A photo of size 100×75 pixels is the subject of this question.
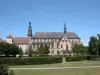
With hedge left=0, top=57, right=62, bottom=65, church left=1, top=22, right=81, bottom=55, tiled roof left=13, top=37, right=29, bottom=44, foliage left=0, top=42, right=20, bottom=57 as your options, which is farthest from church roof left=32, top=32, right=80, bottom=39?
hedge left=0, top=57, right=62, bottom=65

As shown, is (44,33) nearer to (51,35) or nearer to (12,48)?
(51,35)

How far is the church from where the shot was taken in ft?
458

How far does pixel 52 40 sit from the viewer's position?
14600 cm

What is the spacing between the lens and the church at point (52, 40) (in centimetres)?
13962

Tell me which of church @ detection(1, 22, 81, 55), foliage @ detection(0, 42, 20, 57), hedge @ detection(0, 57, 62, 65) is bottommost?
hedge @ detection(0, 57, 62, 65)

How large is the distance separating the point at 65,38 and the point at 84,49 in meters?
30.2

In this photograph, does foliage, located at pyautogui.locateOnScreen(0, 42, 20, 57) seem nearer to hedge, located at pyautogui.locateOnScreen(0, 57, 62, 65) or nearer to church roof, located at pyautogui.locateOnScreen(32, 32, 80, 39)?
hedge, located at pyautogui.locateOnScreen(0, 57, 62, 65)

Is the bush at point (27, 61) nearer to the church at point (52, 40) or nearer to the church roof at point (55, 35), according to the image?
the church at point (52, 40)

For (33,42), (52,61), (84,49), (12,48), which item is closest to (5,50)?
(12,48)

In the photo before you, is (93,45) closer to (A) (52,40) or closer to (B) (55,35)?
(A) (52,40)

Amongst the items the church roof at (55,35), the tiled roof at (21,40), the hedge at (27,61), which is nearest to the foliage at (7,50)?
the hedge at (27,61)

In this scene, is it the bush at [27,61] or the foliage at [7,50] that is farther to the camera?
the foliage at [7,50]

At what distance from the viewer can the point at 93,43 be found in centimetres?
8719

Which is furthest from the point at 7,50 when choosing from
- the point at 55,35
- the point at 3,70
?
the point at 3,70
